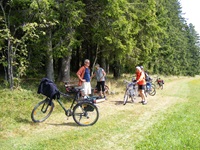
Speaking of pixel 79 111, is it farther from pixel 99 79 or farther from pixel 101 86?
pixel 101 86

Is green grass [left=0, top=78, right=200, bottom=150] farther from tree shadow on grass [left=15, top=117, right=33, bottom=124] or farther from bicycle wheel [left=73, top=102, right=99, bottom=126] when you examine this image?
bicycle wheel [left=73, top=102, right=99, bottom=126]

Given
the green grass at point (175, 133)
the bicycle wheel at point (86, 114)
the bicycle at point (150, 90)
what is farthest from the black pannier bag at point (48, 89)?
the bicycle at point (150, 90)

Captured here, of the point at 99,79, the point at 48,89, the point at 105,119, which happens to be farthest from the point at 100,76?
the point at 48,89

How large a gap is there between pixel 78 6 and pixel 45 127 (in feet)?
20.4

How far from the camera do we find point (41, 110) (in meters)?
7.17

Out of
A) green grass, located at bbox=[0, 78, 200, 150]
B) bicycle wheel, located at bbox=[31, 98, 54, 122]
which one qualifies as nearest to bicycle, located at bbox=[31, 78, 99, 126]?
bicycle wheel, located at bbox=[31, 98, 54, 122]

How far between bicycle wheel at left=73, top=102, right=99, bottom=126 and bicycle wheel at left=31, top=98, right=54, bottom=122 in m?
0.91

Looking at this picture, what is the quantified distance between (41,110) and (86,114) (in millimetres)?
1474

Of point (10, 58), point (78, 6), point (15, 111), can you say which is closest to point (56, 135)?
point (15, 111)

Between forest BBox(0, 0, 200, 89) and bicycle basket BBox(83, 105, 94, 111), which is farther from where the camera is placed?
forest BBox(0, 0, 200, 89)

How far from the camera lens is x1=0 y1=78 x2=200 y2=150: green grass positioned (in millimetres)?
5414

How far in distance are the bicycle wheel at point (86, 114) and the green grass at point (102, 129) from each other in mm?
202

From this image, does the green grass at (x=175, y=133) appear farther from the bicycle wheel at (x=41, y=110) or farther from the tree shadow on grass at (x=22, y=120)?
the tree shadow on grass at (x=22, y=120)

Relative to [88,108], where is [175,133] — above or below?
below
